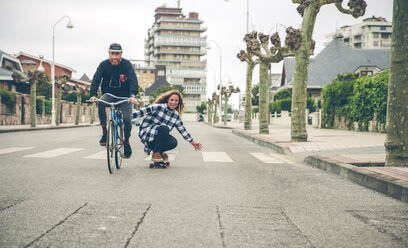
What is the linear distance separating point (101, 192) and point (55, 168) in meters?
2.61

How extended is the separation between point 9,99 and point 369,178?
32130 millimetres

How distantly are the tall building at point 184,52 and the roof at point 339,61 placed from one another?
89.7 m

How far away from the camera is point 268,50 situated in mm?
20547

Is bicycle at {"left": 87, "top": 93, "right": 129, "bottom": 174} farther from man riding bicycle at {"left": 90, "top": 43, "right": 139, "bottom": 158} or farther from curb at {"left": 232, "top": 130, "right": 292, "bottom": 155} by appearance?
curb at {"left": 232, "top": 130, "right": 292, "bottom": 155}

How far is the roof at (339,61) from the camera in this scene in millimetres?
52906

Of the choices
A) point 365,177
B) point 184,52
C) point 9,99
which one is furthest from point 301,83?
point 184,52

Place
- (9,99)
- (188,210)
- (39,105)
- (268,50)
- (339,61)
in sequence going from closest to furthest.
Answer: (188,210) → (268,50) → (9,99) → (39,105) → (339,61)

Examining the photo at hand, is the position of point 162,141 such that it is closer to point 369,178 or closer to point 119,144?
point 119,144

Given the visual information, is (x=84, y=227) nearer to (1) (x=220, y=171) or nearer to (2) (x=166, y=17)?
(1) (x=220, y=171)

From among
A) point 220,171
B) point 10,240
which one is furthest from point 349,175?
point 10,240

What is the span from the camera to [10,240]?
3182mm

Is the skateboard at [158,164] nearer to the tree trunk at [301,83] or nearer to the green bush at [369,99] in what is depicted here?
the tree trunk at [301,83]

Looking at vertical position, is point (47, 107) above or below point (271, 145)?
above

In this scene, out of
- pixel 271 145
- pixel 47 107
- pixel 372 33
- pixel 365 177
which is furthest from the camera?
pixel 372 33
